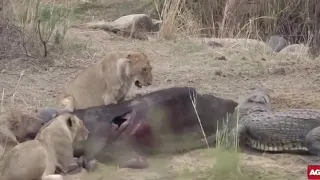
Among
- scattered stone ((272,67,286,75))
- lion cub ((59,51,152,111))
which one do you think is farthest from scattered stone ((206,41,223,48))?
lion cub ((59,51,152,111))

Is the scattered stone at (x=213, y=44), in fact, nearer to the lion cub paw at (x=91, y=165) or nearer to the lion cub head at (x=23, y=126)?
the lion cub head at (x=23, y=126)

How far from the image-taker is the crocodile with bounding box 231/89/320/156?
633cm

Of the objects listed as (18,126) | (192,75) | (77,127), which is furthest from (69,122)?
(192,75)

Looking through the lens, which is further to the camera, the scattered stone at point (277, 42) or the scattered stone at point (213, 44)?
the scattered stone at point (277, 42)

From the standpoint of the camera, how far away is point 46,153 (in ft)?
18.2

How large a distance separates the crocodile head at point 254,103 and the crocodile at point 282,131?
0.22m

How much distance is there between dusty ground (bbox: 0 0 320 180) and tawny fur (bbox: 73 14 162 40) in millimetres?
391

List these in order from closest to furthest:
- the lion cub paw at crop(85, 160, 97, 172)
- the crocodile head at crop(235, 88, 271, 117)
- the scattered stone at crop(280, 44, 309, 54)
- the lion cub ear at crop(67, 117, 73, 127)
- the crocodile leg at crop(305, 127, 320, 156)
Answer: the lion cub paw at crop(85, 160, 97, 172)
the lion cub ear at crop(67, 117, 73, 127)
the crocodile leg at crop(305, 127, 320, 156)
the crocodile head at crop(235, 88, 271, 117)
the scattered stone at crop(280, 44, 309, 54)

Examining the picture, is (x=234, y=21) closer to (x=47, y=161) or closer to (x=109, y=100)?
(x=109, y=100)

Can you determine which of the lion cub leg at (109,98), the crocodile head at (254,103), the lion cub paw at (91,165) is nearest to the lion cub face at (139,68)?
the lion cub leg at (109,98)

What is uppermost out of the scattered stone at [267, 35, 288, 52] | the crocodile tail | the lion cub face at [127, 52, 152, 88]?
the lion cub face at [127, 52, 152, 88]

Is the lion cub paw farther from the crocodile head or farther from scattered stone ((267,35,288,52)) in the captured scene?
scattered stone ((267,35,288,52))

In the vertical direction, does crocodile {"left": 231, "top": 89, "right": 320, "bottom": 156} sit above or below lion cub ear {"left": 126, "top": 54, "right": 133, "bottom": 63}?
below

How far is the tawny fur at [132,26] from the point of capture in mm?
12711
